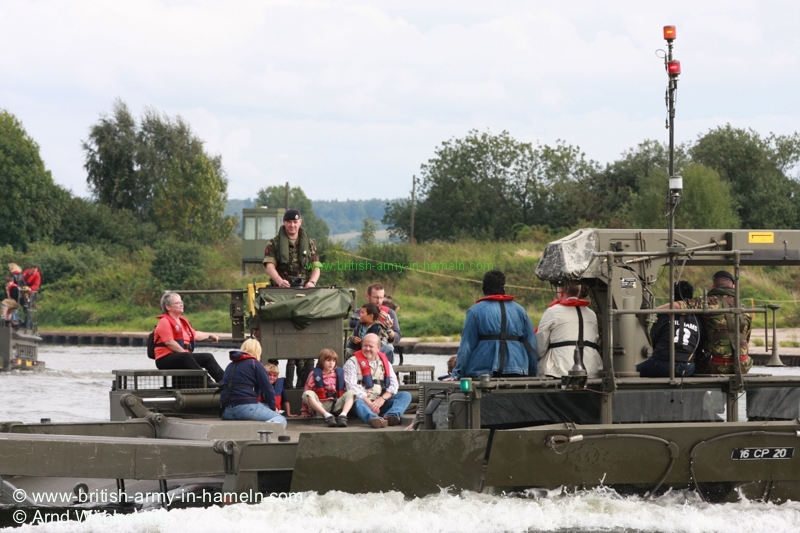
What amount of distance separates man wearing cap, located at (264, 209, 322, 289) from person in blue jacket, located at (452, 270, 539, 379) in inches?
134

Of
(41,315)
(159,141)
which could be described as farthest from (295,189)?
(41,315)

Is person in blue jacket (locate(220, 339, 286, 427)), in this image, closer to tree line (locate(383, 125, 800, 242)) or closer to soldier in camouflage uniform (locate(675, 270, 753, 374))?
soldier in camouflage uniform (locate(675, 270, 753, 374))

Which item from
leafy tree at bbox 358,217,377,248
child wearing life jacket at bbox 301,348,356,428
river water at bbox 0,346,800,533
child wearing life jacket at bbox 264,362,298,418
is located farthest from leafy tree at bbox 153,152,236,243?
river water at bbox 0,346,800,533

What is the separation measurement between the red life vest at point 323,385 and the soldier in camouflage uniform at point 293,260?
2.87 feet

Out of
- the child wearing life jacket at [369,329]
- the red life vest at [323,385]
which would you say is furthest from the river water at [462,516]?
the child wearing life jacket at [369,329]

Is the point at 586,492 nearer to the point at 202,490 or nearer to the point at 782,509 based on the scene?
the point at 782,509

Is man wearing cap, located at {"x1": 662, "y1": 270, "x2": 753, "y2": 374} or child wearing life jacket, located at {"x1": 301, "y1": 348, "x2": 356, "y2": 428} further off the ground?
man wearing cap, located at {"x1": 662, "y1": 270, "x2": 753, "y2": 374}

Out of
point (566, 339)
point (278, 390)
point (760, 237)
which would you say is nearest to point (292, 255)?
point (278, 390)

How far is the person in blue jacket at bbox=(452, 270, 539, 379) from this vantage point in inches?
375

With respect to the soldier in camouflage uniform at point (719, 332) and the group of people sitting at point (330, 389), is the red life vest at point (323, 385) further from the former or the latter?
the soldier in camouflage uniform at point (719, 332)

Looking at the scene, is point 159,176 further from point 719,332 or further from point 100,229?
point 719,332

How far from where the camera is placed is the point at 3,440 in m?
9.29

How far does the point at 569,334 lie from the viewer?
9.53m

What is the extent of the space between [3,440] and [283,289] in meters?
3.73
